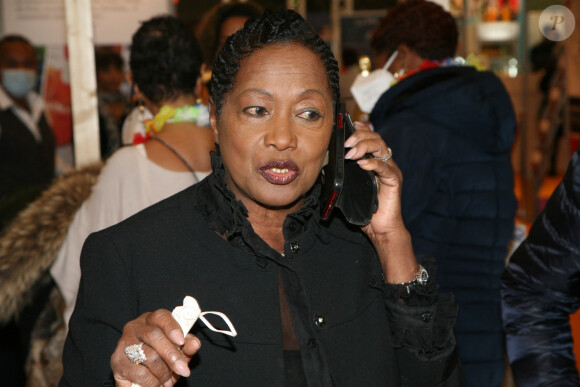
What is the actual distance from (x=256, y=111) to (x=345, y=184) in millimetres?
328

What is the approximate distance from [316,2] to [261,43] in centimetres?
1641

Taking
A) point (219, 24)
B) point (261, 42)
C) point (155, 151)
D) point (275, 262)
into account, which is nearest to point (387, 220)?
point (275, 262)

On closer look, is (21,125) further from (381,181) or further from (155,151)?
(381,181)

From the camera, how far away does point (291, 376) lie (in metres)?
1.68

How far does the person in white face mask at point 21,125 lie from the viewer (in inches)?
190

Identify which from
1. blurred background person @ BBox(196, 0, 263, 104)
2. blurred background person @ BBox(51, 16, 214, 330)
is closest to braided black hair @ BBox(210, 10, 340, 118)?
blurred background person @ BBox(51, 16, 214, 330)

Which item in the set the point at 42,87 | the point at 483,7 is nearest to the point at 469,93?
the point at 42,87

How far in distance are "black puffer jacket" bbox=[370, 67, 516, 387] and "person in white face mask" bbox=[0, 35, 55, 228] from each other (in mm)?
2808

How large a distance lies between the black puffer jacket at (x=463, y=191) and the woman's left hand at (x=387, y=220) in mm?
1091

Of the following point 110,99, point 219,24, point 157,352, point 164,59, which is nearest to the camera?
point 157,352

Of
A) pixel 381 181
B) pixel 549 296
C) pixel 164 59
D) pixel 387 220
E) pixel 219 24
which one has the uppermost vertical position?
pixel 219 24

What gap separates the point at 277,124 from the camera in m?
1.71

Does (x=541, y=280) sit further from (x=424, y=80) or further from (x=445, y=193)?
(x=424, y=80)

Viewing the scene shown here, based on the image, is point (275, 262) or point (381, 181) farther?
point (381, 181)
